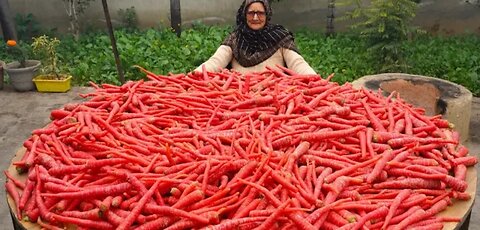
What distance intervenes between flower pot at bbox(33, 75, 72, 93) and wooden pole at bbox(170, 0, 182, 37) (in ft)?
8.53

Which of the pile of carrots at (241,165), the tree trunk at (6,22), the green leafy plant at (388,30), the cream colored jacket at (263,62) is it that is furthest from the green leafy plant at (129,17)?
the pile of carrots at (241,165)

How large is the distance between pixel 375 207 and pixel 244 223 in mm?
473

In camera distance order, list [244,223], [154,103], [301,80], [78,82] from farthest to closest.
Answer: [78,82], [301,80], [154,103], [244,223]

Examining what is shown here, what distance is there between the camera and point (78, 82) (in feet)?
26.6

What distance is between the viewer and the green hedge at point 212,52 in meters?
7.86

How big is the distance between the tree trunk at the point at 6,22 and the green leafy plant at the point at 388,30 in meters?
5.63

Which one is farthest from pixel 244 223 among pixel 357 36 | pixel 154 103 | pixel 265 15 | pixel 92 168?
pixel 357 36

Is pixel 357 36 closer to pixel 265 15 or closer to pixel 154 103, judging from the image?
pixel 265 15

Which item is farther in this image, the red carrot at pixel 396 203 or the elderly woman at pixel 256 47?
the elderly woman at pixel 256 47

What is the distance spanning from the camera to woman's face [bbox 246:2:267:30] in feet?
13.6

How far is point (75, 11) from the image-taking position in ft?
30.9

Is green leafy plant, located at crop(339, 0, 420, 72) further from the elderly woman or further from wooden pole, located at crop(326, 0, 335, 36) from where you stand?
the elderly woman

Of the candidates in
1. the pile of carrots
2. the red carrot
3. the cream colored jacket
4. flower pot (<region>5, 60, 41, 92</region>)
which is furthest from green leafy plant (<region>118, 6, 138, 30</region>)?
the red carrot

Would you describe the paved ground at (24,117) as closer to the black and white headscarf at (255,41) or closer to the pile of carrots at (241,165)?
the black and white headscarf at (255,41)
